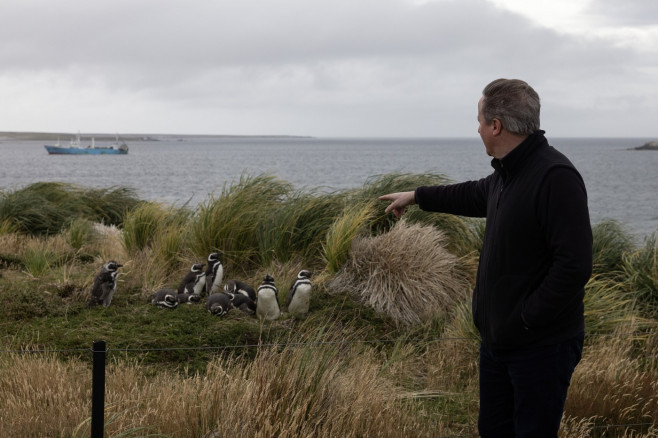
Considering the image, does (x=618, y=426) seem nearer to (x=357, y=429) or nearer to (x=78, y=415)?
(x=357, y=429)

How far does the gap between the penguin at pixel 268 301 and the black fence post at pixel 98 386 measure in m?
3.78

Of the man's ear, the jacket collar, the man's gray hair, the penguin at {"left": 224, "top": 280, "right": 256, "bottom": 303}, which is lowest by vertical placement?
the penguin at {"left": 224, "top": 280, "right": 256, "bottom": 303}

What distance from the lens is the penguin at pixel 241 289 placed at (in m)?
8.13

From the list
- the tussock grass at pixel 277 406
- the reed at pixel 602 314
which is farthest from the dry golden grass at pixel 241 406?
the reed at pixel 602 314

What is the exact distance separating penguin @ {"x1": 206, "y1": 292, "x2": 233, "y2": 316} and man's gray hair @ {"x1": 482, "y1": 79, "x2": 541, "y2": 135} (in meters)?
4.93

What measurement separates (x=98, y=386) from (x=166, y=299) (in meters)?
4.37

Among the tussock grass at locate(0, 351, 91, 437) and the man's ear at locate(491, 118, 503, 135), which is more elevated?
the man's ear at locate(491, 118, 503, 135)

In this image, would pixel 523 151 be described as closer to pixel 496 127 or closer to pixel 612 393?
pixel 496 127

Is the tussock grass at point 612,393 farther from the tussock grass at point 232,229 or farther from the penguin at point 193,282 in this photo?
the tussock grass at point 232,229

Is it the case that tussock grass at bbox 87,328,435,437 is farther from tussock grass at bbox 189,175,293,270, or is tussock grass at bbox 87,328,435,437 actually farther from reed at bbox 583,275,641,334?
tussock grass at bbox 189,175,293,270

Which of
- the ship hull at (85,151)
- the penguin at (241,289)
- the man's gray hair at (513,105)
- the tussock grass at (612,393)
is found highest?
the man's gray hair at (513,105)

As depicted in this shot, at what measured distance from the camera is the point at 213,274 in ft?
28.7

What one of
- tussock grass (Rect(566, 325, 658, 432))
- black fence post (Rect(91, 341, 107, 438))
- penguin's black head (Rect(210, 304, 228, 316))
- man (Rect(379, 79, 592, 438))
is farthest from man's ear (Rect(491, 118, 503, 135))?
penguin's black head (Rect(210, 304, 228, 316))

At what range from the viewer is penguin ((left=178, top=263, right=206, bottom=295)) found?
8.55 metres
